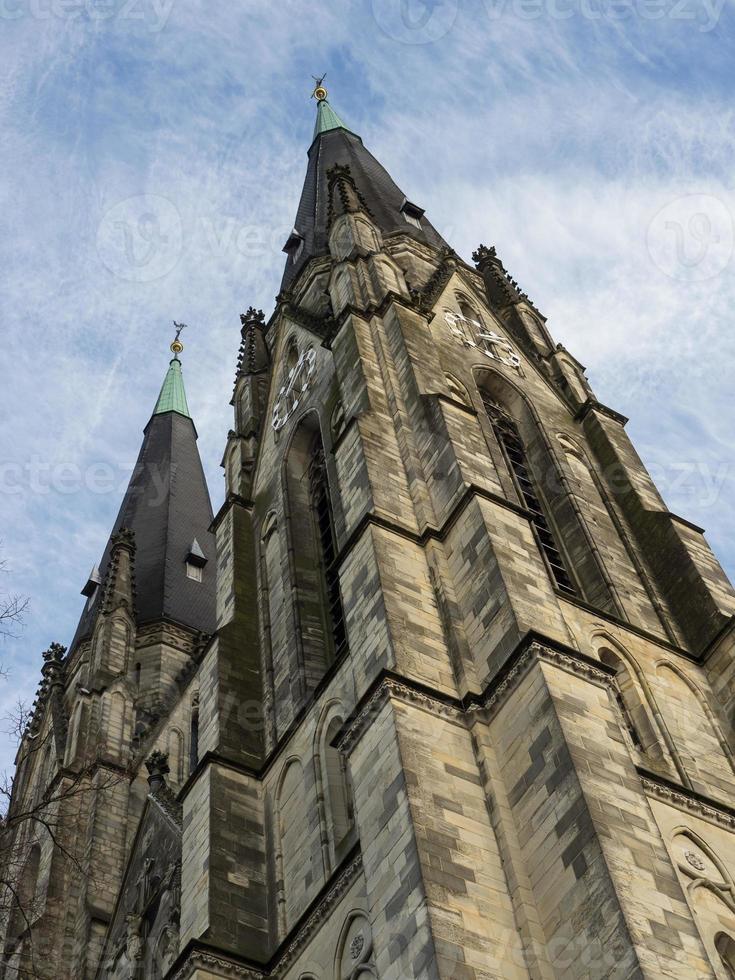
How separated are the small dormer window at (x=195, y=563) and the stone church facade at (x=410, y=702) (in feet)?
26.2

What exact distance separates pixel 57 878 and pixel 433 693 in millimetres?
15217

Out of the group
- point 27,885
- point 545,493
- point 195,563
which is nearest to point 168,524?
point 195,563

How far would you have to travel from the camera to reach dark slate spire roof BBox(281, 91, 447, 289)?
37500mm

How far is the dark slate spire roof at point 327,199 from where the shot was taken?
3750 cm

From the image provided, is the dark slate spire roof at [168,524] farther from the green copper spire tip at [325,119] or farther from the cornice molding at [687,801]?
the cornice molding at [687,801]

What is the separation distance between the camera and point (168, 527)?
157 ft

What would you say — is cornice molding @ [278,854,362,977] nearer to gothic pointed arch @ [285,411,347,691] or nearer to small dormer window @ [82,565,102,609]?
gothic pointed arch @ [285,411,347,691]

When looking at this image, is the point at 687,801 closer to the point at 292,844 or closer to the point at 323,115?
the point at 292,844

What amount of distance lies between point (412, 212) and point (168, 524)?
47.4ft

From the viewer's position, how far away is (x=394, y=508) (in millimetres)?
20156

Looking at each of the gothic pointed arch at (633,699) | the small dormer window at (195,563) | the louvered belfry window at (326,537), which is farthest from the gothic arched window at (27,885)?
the small dormer window at (195,563)

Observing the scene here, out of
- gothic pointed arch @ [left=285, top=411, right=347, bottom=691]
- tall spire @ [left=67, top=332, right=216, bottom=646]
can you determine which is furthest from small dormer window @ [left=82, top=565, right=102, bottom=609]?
gothic pointed arch @ [left=285, top=411, right=347, bottom=691]

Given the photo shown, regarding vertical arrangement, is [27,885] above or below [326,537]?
below

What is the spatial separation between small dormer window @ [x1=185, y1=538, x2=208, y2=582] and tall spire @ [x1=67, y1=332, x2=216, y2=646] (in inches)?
1.7
